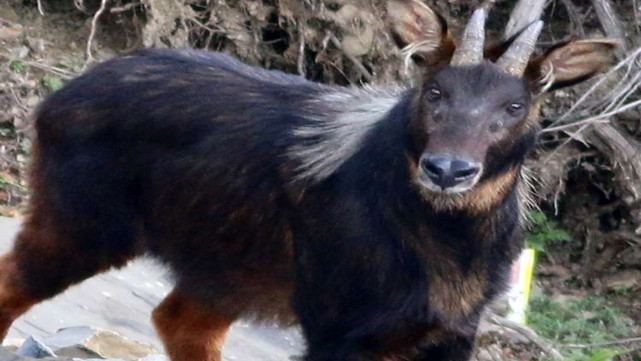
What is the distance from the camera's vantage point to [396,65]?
412 inches

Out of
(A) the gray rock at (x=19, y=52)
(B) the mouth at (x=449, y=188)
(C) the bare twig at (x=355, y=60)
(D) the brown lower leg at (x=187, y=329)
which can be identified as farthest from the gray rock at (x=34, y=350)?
(A) the gray rock at (x=19, y=52)

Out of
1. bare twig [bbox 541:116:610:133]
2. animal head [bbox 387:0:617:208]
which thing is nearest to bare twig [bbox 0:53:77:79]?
bare twig [bbox 541:116:610:133]

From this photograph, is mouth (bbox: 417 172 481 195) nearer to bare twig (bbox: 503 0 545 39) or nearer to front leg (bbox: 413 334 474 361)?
front leg (bbox: 413 334 474 361)

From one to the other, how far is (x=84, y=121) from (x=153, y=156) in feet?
1.20

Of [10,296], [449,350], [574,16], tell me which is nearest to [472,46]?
[449,350]

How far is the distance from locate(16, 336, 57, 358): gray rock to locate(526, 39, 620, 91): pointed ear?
2.71 m

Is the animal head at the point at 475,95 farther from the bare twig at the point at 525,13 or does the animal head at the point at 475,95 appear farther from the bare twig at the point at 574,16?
the bare twig at the point at 574,16

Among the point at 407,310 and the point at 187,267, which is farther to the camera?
the point at 187,267

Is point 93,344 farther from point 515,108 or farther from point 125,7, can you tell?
point 125,7

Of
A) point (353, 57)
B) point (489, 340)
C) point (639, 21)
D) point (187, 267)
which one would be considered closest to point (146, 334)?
point (187, 267)

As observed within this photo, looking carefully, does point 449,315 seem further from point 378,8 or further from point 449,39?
point 378,8

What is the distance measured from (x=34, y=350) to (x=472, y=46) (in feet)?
8.67

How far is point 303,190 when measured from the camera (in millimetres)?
5953

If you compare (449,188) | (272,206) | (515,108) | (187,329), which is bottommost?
(187,329)
